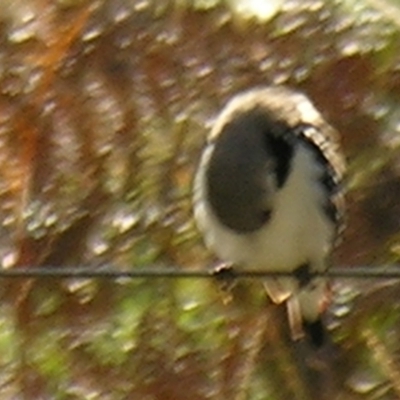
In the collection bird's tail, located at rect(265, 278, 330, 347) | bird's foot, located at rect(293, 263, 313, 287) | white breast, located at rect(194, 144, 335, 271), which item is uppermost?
white breast, located at rect(194, 144, 335, 271)

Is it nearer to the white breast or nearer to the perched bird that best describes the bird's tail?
the perched bird

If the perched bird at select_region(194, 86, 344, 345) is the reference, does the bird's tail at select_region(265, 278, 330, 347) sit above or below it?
below

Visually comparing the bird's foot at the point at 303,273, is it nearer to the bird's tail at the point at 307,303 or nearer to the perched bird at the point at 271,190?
the perched bird at the point at 271,190

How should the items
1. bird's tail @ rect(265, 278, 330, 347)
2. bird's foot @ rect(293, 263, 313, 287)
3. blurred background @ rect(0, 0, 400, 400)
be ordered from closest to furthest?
bird's foot @ rect(293, 263, 313, 287)
bird's tail @ rect(265, 278, 330, 347)
blurred background @ rect(0, 0, 400, 400)

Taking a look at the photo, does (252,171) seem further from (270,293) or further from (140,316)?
(140,316)

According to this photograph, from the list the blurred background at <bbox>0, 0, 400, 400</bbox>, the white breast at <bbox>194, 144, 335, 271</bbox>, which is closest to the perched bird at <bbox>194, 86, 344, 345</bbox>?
the white breast at <bbox>194, 144, 335, 271</bbox>

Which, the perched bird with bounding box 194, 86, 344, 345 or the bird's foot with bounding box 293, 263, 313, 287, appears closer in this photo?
the perched bird with bounding box 194, 86, 344, 345

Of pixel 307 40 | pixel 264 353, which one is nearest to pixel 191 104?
pixel 307 40

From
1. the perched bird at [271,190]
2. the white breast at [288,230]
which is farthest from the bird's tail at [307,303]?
the white breast at [288,230]
